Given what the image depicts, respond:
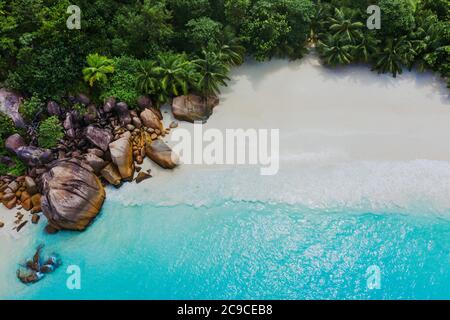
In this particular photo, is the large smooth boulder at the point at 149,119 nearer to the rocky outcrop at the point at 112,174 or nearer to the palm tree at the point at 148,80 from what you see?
the palm tree at the point at 148,80

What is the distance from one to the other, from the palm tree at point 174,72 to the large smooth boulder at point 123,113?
2.12 metres

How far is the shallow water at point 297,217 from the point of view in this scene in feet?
56.3

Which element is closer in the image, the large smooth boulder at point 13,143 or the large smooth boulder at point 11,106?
the large smooth boulder at point 13,143

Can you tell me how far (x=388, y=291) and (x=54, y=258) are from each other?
46.1ft

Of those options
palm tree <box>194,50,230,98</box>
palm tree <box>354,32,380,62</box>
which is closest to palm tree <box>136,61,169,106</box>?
palm tree <box>194,50,230,98</box>

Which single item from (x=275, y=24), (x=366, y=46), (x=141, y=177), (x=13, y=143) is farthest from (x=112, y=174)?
(x=366, y=46)

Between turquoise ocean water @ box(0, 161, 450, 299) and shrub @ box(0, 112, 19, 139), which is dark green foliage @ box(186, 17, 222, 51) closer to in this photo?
turquoise ocean water @ box(0, 161, 450, 299)

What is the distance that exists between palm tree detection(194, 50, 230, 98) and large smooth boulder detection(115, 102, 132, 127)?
3812 millimetres

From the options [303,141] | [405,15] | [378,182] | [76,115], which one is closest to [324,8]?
[405,15]

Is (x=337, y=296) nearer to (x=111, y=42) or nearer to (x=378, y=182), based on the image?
(x=378, y=182)

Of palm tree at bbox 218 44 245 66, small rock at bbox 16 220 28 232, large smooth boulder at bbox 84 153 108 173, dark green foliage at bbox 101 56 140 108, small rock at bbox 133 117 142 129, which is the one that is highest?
palm tree at bbox 218 44 245 66

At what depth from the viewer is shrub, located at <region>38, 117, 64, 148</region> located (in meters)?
20.0

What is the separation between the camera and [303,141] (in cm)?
2095

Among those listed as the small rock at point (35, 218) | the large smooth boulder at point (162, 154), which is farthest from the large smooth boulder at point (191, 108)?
the small rock at point (35, 218)
